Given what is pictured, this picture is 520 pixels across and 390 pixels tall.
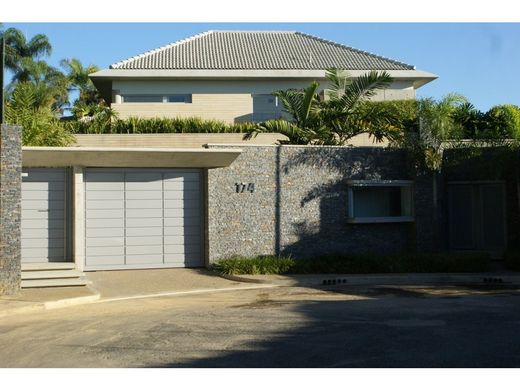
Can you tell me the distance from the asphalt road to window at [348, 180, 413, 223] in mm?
5325

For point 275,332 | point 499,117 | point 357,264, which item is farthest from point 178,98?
point 275,332

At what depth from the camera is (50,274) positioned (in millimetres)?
15539

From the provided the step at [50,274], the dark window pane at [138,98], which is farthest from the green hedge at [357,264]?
the dark window pane at [138,98]

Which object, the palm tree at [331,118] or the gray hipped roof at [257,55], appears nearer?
the palm tree at [331,118]

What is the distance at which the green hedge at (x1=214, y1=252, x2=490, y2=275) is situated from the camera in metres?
17.0

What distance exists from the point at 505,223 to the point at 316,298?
337 inches

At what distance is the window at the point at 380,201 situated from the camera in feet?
61.7

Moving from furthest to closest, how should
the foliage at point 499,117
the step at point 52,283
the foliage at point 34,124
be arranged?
the foliage at point 499,117, the foliage at point 34,124, the step at point 52,283

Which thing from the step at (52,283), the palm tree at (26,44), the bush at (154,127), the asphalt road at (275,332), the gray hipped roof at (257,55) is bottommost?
the asphalt road at (275,332)

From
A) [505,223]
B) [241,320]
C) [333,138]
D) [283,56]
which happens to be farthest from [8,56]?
[241,320]

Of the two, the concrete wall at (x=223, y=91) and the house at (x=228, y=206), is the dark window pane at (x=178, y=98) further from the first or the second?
the house at (x=228, y=206)

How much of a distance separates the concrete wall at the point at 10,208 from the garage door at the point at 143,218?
3.84 m

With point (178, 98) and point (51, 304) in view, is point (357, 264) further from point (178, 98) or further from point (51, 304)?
point (178, 98)

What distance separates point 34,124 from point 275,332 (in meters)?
12.2
